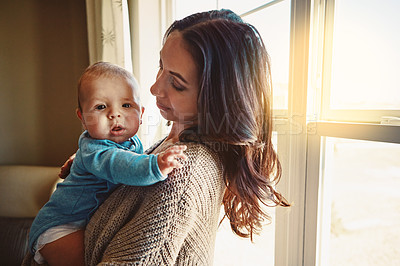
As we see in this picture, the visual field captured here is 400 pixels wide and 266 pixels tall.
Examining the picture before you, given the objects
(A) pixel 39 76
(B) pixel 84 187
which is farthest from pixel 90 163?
(A) pixel 39 76

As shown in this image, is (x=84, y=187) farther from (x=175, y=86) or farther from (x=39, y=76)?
(x=39, y=76)

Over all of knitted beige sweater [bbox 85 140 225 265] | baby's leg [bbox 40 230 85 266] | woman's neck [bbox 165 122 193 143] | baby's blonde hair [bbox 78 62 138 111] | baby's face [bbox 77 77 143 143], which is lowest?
baby's leg [bbox 40 230 85 266]

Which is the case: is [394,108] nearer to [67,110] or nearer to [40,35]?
[67,110]

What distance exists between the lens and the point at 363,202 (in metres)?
0.91

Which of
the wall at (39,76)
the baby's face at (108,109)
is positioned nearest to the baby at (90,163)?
the baby's face at (108,109)

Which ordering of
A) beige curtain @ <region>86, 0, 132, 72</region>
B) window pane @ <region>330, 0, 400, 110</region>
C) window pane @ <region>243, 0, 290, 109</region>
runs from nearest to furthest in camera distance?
1. window pane @ <region>330, 0, 400, 110</region>
2. window pane @ <region>243, 0, 290, 109</region>
3. beige curtain @ <region>86, 0, 132, 72</region>

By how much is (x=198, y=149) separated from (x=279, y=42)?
0.75m

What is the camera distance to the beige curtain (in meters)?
1.63

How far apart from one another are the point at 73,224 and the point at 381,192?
3.32ft

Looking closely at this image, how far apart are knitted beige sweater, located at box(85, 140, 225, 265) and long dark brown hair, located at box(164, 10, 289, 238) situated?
0.18 feet

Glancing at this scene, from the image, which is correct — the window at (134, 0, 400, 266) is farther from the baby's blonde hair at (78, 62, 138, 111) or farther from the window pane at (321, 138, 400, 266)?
the baby's blonde hair at (78, 62, 138, 111)

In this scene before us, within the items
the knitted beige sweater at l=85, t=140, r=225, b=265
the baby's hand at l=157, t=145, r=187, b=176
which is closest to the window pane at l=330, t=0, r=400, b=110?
the knitted beige sweater at l=85, t=140, r=225, b=265

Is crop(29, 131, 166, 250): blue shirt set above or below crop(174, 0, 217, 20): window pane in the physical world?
below

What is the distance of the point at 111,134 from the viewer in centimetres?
83
